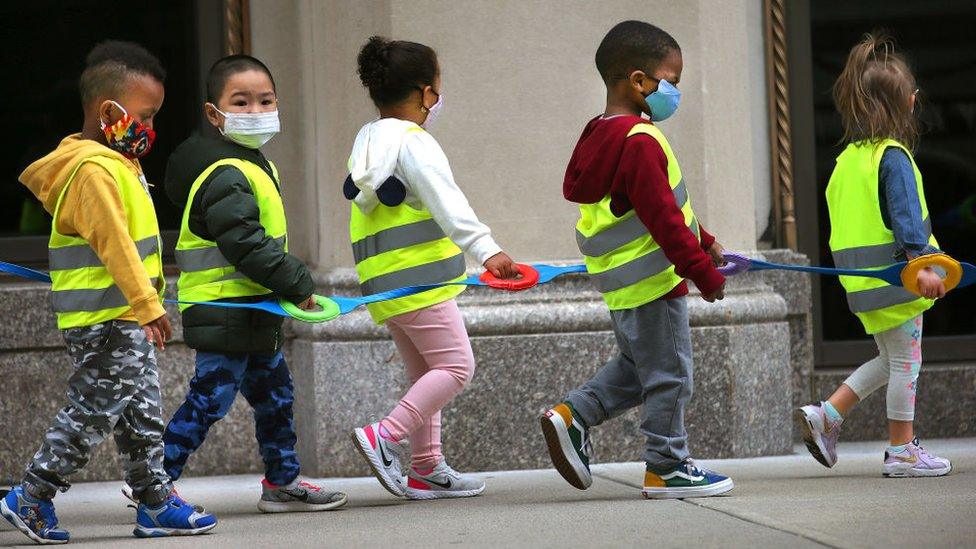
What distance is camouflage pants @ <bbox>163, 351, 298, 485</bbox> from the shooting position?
16.7 ft

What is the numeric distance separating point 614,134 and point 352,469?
2017 millimetres

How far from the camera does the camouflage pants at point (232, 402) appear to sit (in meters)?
5.08

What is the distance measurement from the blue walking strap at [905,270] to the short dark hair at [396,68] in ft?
4.19

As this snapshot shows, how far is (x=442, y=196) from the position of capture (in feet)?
17.0

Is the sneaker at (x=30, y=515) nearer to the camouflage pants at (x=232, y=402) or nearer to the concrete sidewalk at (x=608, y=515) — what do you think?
the concrete sidewalk at (x=608, y=515)

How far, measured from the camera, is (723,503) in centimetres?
496

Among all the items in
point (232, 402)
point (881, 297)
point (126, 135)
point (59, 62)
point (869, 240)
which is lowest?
point (232, 402)

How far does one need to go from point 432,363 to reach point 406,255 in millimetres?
392

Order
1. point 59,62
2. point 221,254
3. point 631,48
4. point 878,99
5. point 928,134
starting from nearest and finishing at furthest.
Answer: point 221,254, point 631,48, point 878,99, point 59,62, point 928,134

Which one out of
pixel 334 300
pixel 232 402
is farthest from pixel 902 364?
pixel 232 402

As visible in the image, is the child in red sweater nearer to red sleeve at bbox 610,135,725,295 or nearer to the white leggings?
red sleeve at bbox 610,135,725,295

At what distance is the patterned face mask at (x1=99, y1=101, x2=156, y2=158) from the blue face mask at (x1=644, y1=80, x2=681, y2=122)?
65.4 inches

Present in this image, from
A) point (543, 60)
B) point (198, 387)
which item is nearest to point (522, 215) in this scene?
point (543, 60)

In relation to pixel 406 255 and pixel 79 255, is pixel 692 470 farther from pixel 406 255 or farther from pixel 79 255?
pixel 79 255
